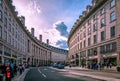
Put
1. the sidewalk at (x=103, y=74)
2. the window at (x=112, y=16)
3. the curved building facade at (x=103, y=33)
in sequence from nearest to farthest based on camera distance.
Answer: the sidewalk at (x=103, y=74)
the curved building facade at (x=103, y=33)
the window at (x=112, y=16)

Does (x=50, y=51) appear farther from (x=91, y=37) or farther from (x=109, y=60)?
(x=109, y=60)

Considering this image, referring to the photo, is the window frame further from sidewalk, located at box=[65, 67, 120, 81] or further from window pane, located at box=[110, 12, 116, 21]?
sidewalk, located at box=[65, 67, 120, 81]

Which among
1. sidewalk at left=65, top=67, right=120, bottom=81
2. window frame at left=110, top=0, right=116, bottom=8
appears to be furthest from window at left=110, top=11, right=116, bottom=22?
sidewalk at left=65, top=67, right=120, bottom=81

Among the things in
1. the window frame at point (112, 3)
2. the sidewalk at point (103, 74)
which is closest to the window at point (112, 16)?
the window frame at point (112, 3)

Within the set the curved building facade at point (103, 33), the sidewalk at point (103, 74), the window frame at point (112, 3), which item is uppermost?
the window frame at point (112, 3)

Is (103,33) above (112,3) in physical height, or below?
below

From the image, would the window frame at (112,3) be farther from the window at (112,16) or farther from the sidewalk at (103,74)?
the sidewalk at (103,74)

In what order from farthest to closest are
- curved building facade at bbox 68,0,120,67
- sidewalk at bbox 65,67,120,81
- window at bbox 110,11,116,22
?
window at bbox 110,11,116,22 → curved building facade at bbox 68,0,120,67 → sidewalk at bbox 65,67,120,81

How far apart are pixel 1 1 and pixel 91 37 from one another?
3091 cm

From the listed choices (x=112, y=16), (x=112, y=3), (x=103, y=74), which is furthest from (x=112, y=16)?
(x=103, y=74)

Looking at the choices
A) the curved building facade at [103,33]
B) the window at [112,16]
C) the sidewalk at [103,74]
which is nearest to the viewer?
the sidewalk at [103,74]

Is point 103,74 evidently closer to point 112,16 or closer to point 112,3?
point 112,16

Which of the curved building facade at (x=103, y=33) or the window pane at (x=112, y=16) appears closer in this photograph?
the curved building facade at (x=103, y=33)

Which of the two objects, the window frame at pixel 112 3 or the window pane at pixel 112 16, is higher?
the window frame at pixel 112 3
